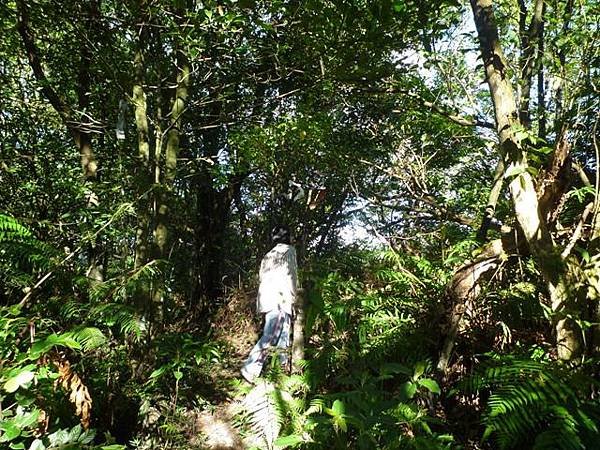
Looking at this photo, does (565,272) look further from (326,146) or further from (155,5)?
(326,146)

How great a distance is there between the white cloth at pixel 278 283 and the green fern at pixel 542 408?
3.09m

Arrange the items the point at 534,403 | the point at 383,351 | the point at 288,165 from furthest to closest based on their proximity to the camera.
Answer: the point at 288,165 → the point at 383,351 → the point at 534,403

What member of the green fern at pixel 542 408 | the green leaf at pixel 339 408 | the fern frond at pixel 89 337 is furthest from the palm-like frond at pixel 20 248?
the green fern at pixel 542 408

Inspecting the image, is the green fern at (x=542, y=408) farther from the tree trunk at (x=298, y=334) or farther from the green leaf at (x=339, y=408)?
the tree trunk at (x=298, y=334)

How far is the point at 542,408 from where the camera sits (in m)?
2.58

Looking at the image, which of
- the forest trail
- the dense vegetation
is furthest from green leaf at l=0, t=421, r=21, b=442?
the forest trail

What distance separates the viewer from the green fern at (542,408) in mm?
2441

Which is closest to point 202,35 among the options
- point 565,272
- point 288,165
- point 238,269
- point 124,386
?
point 124,386

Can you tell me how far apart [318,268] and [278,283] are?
356 centimetres

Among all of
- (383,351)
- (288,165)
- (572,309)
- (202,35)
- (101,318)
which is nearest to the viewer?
(572,309)

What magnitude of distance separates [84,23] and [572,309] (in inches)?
228

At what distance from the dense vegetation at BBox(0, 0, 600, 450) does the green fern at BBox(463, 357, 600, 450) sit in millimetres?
17

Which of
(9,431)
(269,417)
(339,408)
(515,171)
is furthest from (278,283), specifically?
(9,431)

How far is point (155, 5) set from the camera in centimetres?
485
